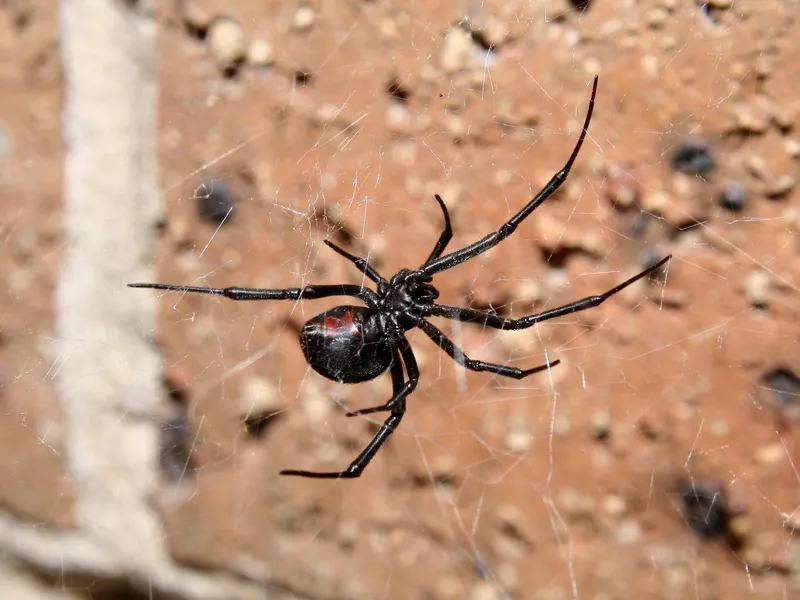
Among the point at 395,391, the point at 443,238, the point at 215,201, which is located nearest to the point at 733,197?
the point at 443,238

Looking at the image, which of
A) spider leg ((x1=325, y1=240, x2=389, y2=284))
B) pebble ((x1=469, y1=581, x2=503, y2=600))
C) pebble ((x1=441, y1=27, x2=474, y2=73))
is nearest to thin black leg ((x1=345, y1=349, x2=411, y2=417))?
spider leg ((x1=325, y1=240, x2=389, y2=284))

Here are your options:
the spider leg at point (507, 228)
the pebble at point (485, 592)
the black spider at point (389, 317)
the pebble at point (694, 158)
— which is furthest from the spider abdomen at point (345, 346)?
the pebble at point (694, 158)

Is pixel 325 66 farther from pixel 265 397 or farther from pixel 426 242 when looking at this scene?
pixel 265 397

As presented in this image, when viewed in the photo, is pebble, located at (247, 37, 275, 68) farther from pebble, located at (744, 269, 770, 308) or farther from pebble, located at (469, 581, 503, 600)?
pebble, located at (469, 581, 503, 600)

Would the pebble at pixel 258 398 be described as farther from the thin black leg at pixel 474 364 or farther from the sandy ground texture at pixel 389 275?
the thin black leg at pixel 474 364

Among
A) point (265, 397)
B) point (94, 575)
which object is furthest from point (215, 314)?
point (94, 575)

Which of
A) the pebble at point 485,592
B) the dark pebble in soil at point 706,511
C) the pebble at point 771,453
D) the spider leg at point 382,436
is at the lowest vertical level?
the pebble at point 485,592
